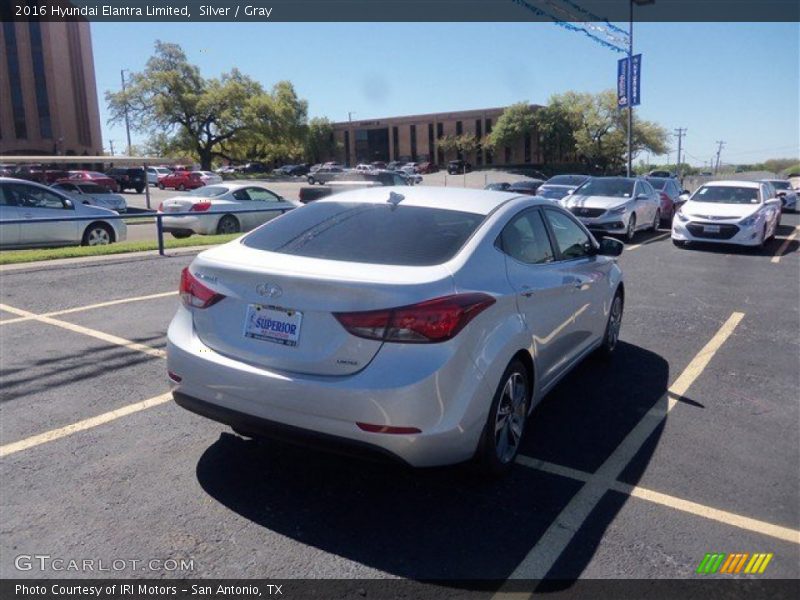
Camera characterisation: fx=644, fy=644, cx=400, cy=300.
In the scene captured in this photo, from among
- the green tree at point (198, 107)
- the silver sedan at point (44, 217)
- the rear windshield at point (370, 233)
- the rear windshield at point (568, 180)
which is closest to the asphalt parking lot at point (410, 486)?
the rear windshield at point (370, 233)

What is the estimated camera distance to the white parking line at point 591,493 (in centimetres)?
290

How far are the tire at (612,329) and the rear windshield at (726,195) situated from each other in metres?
10.7

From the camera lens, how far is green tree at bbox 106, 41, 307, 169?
64.8 meters

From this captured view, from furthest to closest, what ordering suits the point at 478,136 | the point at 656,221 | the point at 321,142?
the point at 321,142
the point at 478,136
the point at 656,221

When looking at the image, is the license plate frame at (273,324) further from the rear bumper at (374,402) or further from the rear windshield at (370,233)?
the rear windshield at (370,233)

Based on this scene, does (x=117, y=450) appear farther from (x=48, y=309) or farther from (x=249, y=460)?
(x=48, y=309)

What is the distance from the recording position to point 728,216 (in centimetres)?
1388

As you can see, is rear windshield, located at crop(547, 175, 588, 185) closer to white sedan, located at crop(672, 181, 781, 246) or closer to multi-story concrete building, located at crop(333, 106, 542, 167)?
white sedan, located at crop(672, 181, 781, 246)

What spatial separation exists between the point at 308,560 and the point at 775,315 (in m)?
7.16

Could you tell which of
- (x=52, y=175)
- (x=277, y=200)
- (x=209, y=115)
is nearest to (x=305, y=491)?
(x=277, y=200)

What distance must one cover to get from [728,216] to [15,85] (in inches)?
2778

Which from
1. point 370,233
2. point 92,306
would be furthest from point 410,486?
point 92,306

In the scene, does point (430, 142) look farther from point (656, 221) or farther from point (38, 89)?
point (656, 221)

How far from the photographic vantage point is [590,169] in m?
76.8
